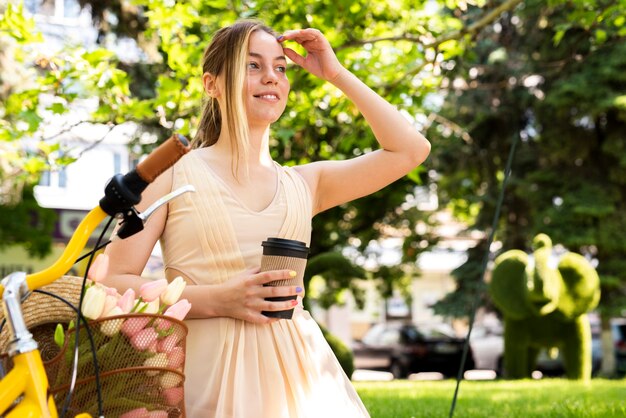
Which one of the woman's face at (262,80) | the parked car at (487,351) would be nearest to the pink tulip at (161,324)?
the woman's face at (262,80)

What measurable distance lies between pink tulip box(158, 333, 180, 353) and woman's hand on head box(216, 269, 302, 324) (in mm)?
310

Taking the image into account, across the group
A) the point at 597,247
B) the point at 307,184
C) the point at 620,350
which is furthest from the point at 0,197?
the point at 307,184

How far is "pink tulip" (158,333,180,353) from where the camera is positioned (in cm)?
194

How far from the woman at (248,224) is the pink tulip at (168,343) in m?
0.31

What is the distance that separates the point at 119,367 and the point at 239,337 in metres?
0.50

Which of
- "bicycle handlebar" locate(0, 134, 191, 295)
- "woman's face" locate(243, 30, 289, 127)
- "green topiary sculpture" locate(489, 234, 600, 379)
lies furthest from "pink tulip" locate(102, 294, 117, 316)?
"green topiary sculpture" locate(489, 234, 600, 379)

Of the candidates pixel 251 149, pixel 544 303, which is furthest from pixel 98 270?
pixel 544 303

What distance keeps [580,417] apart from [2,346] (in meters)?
4.91

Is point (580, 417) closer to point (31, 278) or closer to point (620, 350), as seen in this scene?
point (31, 278)

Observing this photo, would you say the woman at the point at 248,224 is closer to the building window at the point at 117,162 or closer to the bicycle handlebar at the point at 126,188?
the bicycle handlebar at the point at 126,188

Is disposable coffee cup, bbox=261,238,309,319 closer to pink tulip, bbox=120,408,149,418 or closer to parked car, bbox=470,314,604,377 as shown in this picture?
pink tulip, bbox=120,408,149,418

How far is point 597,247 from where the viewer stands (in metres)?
17.9

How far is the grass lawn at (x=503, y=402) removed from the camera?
6.63 m

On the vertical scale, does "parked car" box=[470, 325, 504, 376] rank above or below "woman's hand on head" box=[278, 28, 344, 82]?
below
